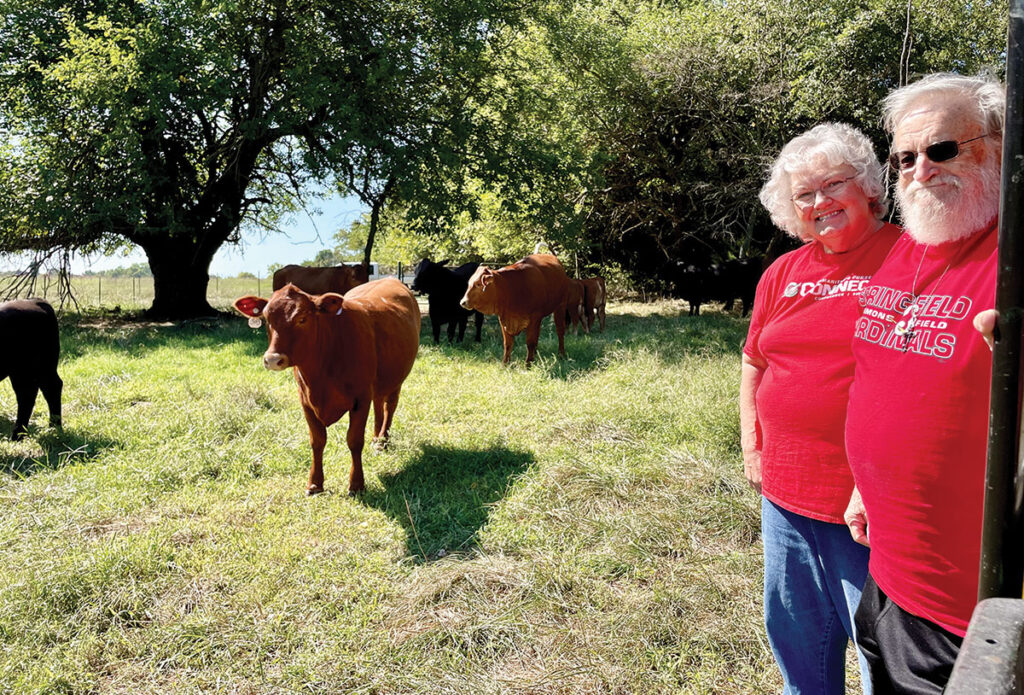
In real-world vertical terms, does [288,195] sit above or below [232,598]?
above

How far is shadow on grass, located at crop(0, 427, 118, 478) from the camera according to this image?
562 centimetres

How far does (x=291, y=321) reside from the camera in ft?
15.2

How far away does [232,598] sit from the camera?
3.60m

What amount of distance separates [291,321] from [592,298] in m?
9.90

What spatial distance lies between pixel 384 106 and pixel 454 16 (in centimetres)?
261

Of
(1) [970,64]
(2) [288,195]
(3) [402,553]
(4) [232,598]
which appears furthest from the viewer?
(2) [288,195]

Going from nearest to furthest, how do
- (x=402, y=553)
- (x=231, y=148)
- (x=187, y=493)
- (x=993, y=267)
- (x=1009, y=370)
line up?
(x=1009, y=370), (x=993, y=267), (x=402, y=553), (x=187, y=493), (x=231, y=148)

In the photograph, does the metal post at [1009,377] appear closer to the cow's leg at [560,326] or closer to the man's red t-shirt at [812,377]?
the man's red t-shirt at [812,377]

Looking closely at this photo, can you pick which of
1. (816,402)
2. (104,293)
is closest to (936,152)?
(816,402)

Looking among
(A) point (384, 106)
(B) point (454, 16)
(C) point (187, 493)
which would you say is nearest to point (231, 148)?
(A) point (384, 106)

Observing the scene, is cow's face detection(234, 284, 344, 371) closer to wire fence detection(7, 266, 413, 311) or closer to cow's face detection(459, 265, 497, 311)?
cow's face detection(459, 265, 497, 311)

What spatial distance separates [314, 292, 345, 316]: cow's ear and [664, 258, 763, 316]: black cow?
15.0m

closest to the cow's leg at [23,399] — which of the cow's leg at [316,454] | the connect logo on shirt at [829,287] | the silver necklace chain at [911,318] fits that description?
the cow's leg at [316,454]

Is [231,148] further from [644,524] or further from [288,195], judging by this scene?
[644,524]
